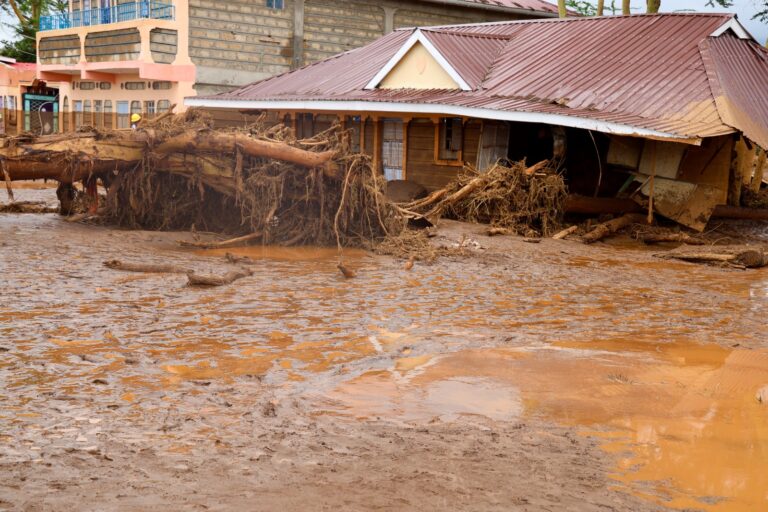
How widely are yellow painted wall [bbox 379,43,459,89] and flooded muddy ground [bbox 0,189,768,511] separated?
1016cm

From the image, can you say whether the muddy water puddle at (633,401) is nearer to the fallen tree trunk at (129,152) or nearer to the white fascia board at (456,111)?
the fallen tree trunk at (129,152)

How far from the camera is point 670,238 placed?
1647 cm

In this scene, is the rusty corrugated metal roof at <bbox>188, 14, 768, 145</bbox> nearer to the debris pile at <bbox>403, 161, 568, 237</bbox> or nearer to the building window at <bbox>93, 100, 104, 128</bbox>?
the debris pile at <bbox>403, 161, 568, 237</bbox>

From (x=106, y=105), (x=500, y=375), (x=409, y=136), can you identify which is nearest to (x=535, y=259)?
(x=500, y=375)

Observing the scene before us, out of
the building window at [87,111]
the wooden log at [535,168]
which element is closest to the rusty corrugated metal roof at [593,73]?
the wooden log at [535,168]

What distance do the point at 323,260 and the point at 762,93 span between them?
1027 cm

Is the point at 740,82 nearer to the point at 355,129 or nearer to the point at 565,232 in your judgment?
the point at 565,232

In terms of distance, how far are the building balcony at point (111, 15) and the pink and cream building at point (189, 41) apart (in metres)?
0.03

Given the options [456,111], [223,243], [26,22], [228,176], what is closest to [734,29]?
[456,111]

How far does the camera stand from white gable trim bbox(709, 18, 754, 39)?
1921cm

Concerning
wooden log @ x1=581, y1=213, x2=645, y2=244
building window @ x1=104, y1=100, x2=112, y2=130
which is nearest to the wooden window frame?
wooden log @ x1=581, y1=213, x2=645, y2=244

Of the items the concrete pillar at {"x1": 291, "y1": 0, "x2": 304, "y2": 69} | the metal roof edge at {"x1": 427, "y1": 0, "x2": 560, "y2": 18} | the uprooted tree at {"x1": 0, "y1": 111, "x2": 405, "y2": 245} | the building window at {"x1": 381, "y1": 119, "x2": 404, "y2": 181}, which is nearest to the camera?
the uprooted tree at {"x1": 0, "y1": 111, "x2": 405, "y2": 245}

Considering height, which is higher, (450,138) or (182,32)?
(182,32)

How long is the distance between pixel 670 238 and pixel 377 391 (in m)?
11.0
